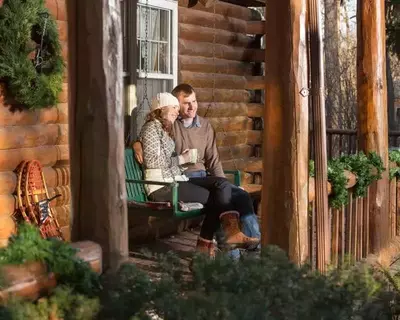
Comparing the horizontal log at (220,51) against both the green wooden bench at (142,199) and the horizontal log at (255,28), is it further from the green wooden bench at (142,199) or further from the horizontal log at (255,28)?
the green wooden bench at (142,199)

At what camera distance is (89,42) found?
472cm

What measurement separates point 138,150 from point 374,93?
98.7 inches

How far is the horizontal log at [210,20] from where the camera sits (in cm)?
1049

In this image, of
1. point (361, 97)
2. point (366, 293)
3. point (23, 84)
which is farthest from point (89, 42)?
point (361, 97)

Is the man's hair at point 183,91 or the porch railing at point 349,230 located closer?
the porch railing at point 349,230

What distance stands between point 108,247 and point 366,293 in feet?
4.14

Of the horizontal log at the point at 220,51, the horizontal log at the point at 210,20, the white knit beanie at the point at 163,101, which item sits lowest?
the white knit beanie at the point at 163,101

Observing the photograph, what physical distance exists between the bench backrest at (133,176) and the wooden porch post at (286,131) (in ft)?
6.35

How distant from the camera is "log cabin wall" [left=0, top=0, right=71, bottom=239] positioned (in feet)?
23.7

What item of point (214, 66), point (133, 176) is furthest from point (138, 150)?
point (214, 66)

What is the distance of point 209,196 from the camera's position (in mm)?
8305

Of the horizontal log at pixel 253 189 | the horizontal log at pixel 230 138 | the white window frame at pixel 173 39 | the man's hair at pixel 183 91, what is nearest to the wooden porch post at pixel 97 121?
the man's hair at pixel 183 91

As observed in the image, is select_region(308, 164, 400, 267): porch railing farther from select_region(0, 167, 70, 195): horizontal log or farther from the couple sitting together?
select_region(0, 167, 70, 195): horizontal log

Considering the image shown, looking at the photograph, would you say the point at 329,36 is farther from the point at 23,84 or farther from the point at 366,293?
the point at 366,293
